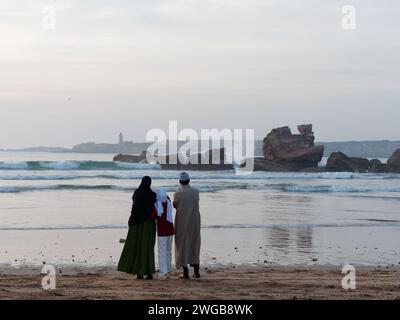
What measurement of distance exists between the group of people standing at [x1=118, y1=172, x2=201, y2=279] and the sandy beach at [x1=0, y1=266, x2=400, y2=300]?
26 centimetres

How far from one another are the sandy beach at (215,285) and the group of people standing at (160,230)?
0.87ft

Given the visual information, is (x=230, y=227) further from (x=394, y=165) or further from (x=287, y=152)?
(x=394, y=165)

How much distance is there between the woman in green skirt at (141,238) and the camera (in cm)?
1059

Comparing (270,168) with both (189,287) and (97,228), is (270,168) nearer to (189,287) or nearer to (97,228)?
(97,228)

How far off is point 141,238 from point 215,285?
1.37 metres

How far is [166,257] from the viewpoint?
1077cm

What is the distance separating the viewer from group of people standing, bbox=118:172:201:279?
10.6 meters

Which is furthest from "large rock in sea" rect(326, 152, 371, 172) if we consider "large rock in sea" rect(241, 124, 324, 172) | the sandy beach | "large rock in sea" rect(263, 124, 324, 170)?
the sandy beach

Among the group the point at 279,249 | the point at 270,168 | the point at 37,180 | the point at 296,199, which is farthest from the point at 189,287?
the point at 270,168

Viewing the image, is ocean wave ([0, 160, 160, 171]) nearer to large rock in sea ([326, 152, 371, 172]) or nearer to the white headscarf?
large rock in sea ([326, 152, 371, 172])

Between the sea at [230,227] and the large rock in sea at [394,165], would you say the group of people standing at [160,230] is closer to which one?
the sea at [230,227]

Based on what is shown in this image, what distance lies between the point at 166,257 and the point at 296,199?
1978 cm

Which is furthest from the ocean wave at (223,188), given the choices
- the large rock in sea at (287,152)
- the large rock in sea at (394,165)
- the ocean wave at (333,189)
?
the large rock in sea at (394,165)
